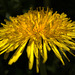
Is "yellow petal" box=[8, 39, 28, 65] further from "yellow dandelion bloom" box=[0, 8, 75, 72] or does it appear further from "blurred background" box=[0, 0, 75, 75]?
"blurred background" box=[0, 0, 75, 75]

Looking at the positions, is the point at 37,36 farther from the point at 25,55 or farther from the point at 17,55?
the point at 25,55

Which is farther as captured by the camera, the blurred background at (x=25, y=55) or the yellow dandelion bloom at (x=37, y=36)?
the blurred background at (x=25, y=55)

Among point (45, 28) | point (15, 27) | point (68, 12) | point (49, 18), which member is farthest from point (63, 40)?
point (68, 12)

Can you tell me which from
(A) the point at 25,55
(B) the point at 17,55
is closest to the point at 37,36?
(B) the point at 17,55

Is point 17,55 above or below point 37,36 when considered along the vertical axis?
below

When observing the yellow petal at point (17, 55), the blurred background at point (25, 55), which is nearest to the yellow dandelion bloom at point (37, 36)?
the yellow petal at point (17, 55)

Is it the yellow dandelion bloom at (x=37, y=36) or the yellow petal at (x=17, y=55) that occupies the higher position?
the yellow dandelion bloom at (x=37, y=36)

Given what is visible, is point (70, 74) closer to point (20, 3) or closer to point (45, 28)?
point (45, 28)

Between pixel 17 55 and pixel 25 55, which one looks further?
pixel 25 55

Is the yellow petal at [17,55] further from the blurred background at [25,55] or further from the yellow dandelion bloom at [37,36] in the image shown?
the blurred background at [25,55]

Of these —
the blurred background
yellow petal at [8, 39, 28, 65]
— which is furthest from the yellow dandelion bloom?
the blurred background
